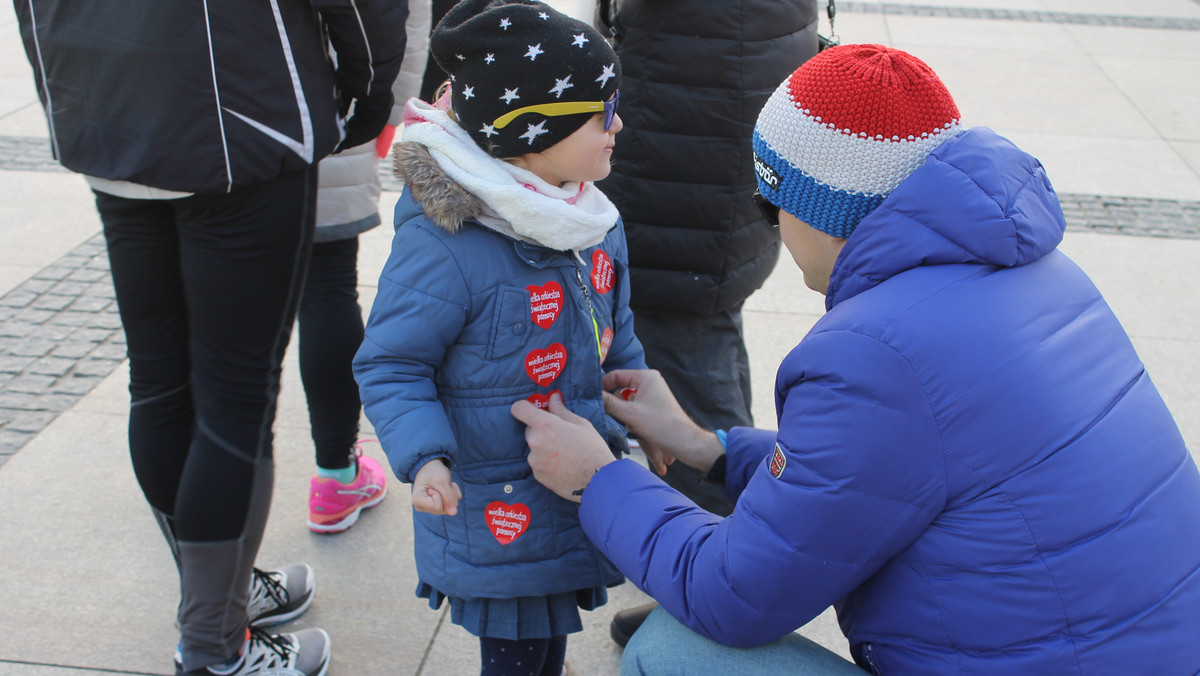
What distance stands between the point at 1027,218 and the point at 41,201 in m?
4.81

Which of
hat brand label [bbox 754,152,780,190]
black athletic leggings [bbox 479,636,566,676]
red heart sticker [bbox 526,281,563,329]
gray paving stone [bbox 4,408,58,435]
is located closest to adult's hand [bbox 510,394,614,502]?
red heart sticker [bbox 526,281,563,329]

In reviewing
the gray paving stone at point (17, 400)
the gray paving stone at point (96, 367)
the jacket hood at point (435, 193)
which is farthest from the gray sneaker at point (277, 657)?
the gray paving stone at point (96, 367)

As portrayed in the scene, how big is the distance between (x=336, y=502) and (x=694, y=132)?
4.60ft

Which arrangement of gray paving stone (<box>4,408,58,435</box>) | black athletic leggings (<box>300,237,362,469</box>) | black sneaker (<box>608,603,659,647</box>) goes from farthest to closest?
1. gray paving stone (<box>4,408,58,435</box>)
2. black athletic leggings (<box>300,237,362,469</box>)
3. black sneaker (<box>608,603,659,647</box>)

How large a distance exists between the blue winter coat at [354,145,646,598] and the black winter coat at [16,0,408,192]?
292 millimetres

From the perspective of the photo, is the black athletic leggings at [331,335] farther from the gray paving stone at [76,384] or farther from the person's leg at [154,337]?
the gray paving stone at [76,384]

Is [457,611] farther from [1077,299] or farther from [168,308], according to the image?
[1077,299]

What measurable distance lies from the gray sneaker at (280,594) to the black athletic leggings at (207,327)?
414 millimetres

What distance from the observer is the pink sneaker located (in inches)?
112

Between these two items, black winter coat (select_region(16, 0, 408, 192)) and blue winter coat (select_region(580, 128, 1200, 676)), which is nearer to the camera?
blue winter coat (select_region(580, 128, 1200, 676))

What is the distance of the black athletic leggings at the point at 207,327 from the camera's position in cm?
190

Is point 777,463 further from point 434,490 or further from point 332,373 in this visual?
point 332,373

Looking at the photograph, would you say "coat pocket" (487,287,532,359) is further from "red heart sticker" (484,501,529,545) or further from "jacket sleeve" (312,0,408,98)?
"jacket sleeve" (312,0,408,98)

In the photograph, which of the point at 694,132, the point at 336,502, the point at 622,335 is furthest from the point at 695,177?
the point at 336,502
